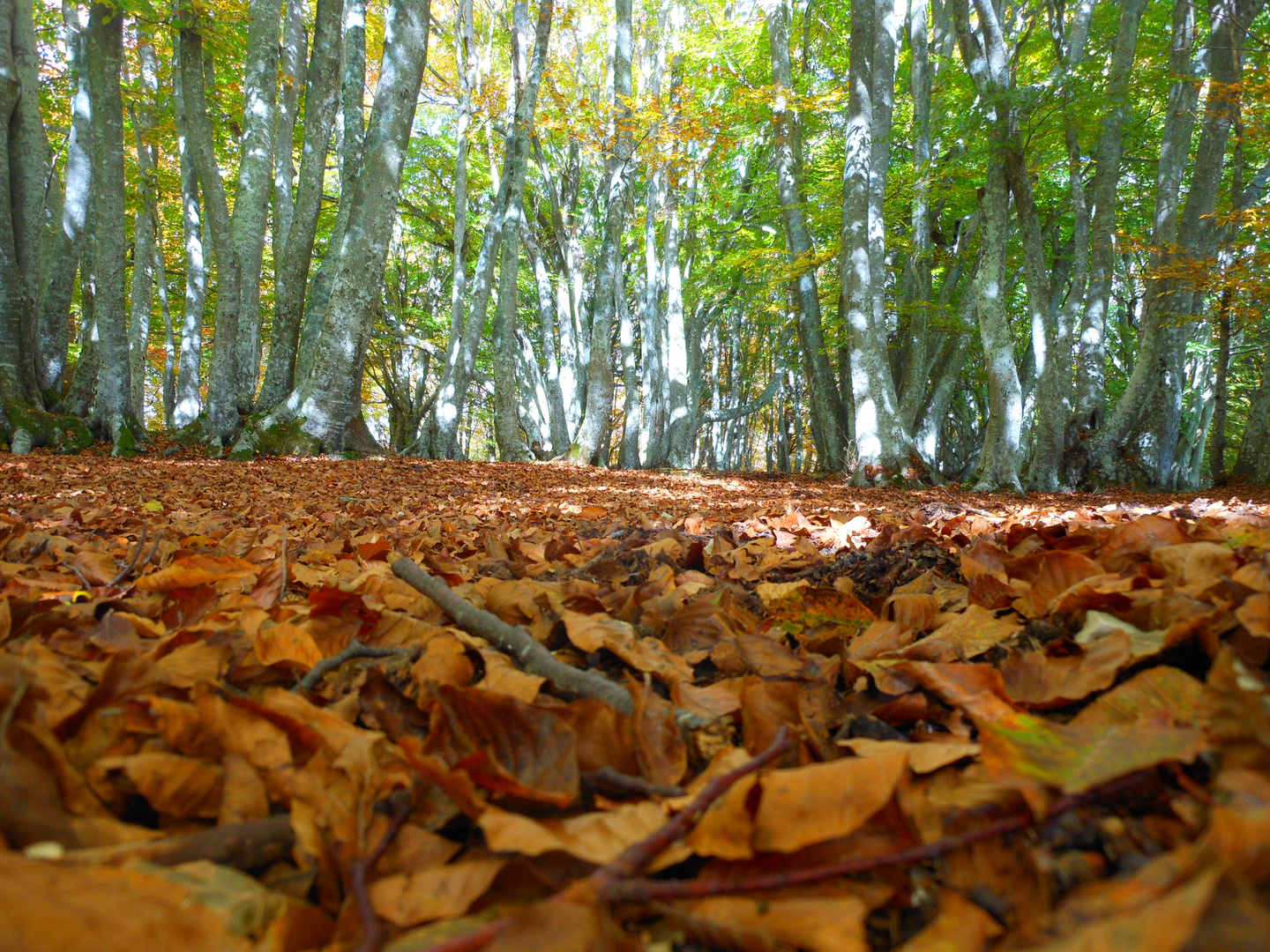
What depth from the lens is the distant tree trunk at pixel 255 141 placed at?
7.52 metres

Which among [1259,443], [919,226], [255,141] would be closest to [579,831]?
[255,141]

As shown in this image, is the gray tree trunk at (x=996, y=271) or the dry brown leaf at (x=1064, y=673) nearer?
the dry brown leaf at (x=1064, y=673)

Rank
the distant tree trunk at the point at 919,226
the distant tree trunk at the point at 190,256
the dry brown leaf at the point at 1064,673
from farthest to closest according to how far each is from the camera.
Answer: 1. the distant tree trunk at the point at 190,256
2. the distant tree trunk at the point at 919,226
3. the dry brown leaf at the point at 1064,673

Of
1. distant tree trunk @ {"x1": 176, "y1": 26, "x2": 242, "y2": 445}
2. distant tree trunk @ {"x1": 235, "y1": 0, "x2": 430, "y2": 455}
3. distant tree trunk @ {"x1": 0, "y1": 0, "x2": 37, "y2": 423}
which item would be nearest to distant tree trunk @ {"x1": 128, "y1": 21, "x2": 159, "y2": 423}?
distant tree trunk @ {"x1": 176, "y1": 26, "x2": 242, "y2": 445}

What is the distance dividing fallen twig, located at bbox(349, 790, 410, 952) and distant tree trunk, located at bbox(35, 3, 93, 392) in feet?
32.1

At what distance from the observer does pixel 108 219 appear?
7.16 meters

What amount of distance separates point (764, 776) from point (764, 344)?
2542cm

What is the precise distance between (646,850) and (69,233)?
11.3 meters

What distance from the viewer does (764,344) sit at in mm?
25047

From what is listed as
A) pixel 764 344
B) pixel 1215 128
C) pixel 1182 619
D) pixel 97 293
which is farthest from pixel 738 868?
pixel 764 344

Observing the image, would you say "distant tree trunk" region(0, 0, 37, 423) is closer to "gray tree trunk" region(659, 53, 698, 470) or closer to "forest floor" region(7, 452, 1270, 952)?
"forest floor" region(7, 452, 1270, 952)

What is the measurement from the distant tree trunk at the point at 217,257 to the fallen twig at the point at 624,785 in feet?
27.3

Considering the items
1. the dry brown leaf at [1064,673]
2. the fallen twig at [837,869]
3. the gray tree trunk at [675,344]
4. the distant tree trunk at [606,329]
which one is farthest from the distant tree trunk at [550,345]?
the fallen twig at [837,869]

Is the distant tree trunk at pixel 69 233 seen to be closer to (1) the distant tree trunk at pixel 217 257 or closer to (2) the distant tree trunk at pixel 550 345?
(1) the distant tree trunk at pixel 217 257
